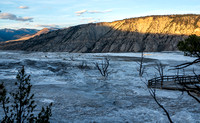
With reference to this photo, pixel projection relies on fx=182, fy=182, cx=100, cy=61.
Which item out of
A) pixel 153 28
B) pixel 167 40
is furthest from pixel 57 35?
pixel 167 40

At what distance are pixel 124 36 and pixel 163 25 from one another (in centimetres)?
2254

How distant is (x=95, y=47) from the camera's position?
9812 cm

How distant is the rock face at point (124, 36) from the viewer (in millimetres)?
90375

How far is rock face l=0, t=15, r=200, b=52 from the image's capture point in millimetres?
90375

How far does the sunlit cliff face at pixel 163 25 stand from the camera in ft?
303

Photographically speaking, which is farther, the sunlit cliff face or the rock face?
the sunlit cliff face

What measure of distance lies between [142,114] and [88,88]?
932 cm

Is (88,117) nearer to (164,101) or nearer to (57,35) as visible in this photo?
(164,101)

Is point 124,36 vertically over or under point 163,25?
under

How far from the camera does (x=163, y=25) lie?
102 meters

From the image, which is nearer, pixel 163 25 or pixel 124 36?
pixel 163 25

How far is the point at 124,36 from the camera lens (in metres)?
102

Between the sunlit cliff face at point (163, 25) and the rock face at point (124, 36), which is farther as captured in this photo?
the sunlit cliff face at point (163, 25)

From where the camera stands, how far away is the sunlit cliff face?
92294 millimetres
